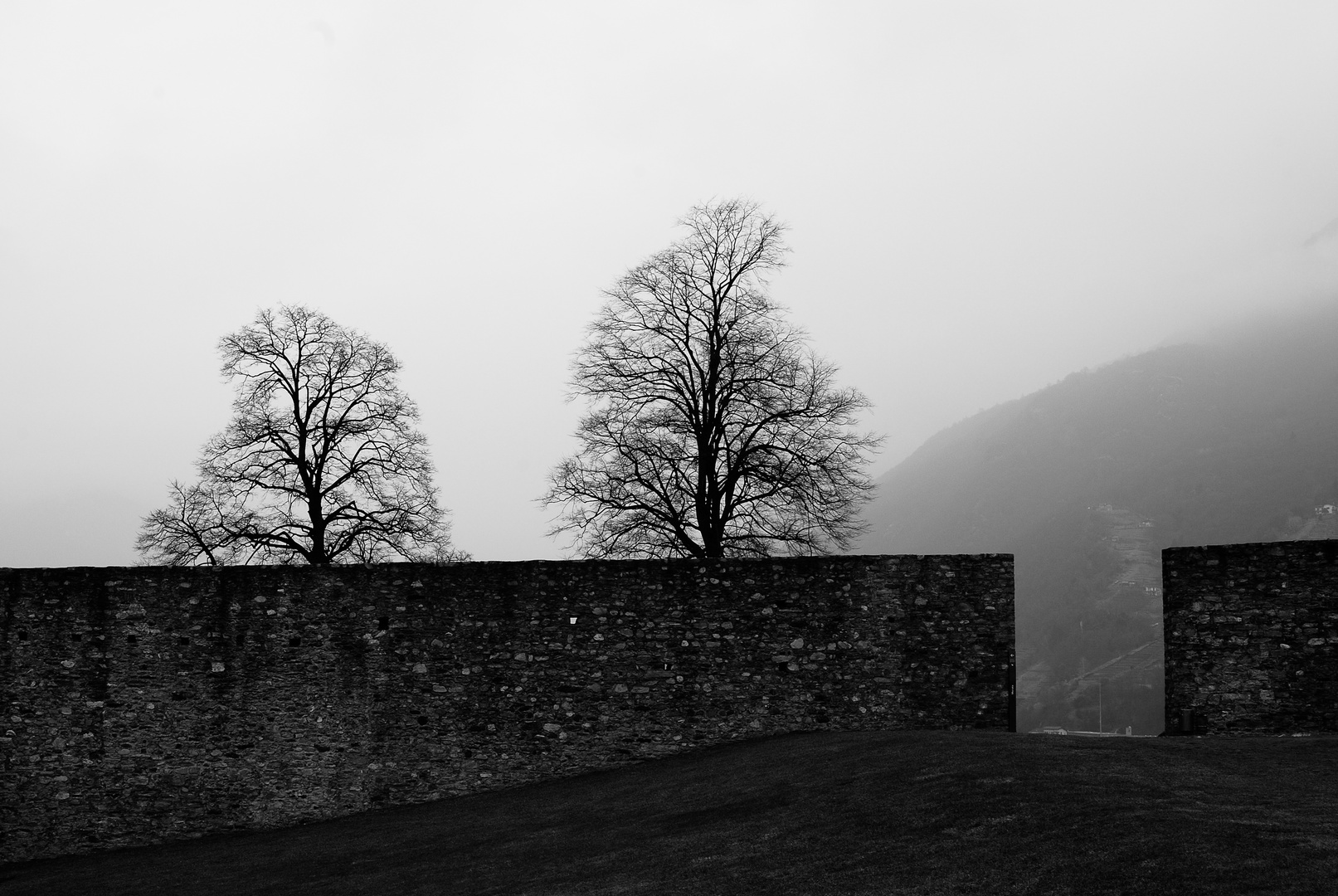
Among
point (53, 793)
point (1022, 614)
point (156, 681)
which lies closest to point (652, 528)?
point (156, 681)

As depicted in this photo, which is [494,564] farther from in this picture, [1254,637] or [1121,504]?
[1121,504]

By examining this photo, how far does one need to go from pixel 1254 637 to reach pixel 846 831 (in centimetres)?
943

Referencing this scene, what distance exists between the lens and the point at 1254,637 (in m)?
18.5

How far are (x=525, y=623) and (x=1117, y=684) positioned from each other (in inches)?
4067

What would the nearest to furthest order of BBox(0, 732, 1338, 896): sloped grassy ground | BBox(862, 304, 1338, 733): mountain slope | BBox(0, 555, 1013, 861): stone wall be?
BBox(0, 732, 1338, 896): sloped grassy ground, BBox(0, 555, 1013, 861): stone wall, BBox(862, 304, 1338, 733): mountain slope

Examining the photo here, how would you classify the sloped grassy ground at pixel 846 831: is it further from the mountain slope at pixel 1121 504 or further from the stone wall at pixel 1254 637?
the mountain slope at pixel 1121 504

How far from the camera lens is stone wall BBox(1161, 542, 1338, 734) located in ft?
59.4

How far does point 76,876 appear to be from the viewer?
61.2 feet

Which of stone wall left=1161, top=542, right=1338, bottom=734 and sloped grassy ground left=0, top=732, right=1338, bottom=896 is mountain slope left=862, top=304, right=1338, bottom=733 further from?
sloped grassy ground left=0, top=732, right=1338, bottom=896

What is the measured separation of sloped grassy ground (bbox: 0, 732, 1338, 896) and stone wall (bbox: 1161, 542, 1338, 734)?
2.40 meters

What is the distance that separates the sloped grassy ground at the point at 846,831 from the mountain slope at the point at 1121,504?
94814 millimetres

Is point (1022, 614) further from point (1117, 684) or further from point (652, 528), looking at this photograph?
point (652, 528)

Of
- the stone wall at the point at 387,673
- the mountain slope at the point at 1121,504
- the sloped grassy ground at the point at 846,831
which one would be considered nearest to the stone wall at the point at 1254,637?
the sloped grassy ground at the point at 846,831

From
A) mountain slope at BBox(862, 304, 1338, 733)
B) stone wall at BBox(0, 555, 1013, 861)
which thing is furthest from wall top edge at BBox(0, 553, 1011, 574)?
mountain slope at BBox(862, 304, 1338, 733)
